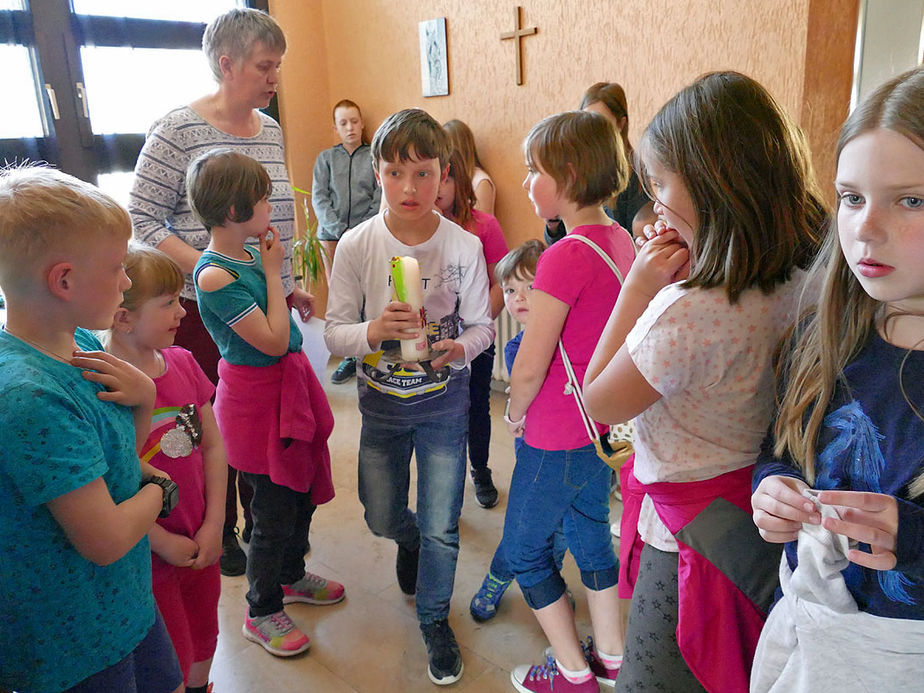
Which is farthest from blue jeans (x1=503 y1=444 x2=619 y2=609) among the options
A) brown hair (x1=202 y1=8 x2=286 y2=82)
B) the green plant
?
the green plant

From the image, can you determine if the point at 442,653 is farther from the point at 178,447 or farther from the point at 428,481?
the point at 178,447

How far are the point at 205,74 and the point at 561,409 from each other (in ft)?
12.3

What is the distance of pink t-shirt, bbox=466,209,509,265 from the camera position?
8.01ft

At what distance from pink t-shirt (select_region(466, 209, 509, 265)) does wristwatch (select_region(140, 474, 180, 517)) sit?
4.96 feet

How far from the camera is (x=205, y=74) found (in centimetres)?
428

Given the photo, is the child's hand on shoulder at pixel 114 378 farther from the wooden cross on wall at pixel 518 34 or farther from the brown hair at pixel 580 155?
the wooden cross on wall at pixel 518 34

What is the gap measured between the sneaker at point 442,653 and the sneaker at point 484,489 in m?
0.87

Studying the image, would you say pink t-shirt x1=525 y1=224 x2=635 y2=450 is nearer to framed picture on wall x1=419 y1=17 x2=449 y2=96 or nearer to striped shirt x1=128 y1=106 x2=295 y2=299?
striped shirt x1=128 y1=106 x2=295 y2=299

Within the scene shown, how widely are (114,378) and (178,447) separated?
42cm

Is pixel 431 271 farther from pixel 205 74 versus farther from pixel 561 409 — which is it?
pixel 205 74

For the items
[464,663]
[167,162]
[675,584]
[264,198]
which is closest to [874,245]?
[675,584]

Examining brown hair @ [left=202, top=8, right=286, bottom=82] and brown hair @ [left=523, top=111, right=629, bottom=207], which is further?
brown hair @ [left=202, top=8, right=286, bottom=82]

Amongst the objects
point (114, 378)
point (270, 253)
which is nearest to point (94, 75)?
point (270, 253)

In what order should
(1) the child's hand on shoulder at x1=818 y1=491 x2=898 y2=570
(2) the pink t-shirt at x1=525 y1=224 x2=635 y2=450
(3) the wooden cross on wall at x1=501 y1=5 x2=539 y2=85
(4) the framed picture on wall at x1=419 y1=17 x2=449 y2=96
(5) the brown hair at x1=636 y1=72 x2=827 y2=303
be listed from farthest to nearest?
1. (4) the framed picture on wall at x1=419 y1=17 x2=449 y2=96
2. (3) the wooden cross on wall at x1=501 y1=5 x2=539 y2=85
3. (2) the pink t-shirt at x1=525 y1=224 x2=635 y2=450
4. (5) the brown hair at x1=636 y1=72 x2=827 y2=303
5. (1) the child's hand on shoulder at x1=818 y1=491 x2=898 y2=570
